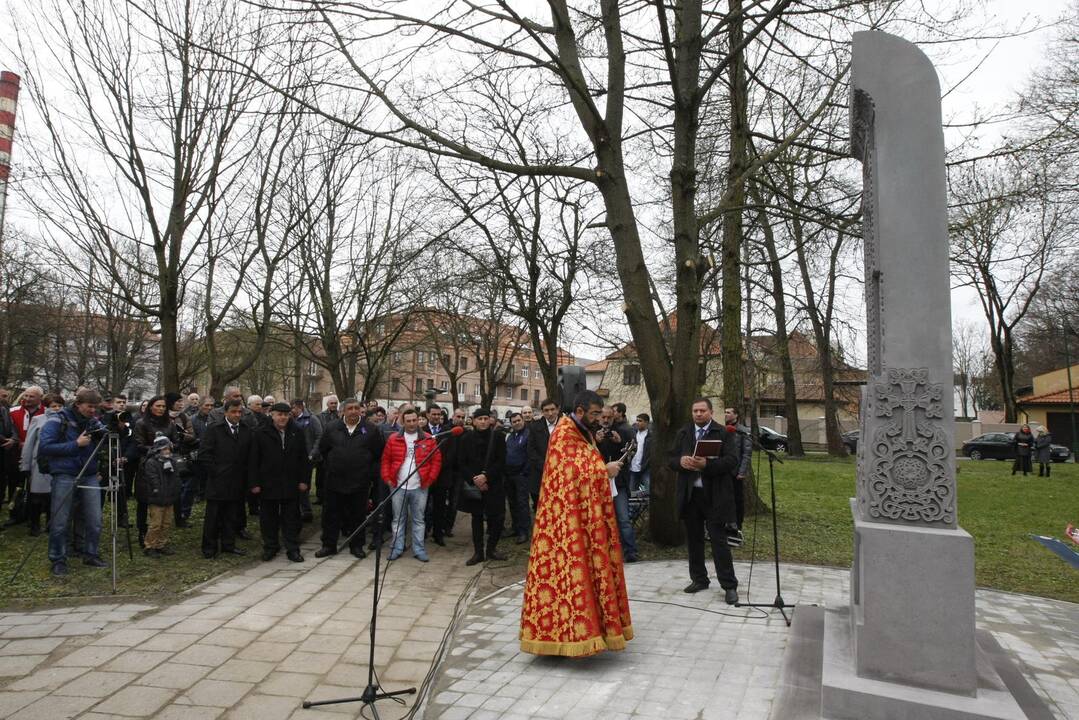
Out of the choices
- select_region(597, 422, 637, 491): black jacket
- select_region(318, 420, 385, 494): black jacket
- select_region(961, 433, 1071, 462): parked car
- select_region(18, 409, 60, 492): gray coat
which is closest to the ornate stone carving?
select_region(597, 422, 637, 491): black jacket

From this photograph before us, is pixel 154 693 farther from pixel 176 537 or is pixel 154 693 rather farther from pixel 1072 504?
pixel 1072 504

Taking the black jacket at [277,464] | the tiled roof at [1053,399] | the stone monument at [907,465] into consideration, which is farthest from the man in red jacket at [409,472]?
the tiled roof at [1053,399]

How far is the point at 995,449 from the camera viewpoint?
34281mm

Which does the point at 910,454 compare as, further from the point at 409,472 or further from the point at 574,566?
the point at 409,472

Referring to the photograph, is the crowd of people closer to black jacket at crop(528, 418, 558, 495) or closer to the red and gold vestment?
black jacket at crop(528, 418, 558, 495)

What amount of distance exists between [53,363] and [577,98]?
32.9 m

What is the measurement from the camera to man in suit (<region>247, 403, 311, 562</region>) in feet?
26.8

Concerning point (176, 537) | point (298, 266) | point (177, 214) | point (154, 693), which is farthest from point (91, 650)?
point (298, 266)

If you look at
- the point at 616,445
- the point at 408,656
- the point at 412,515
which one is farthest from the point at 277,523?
the point at 616,445

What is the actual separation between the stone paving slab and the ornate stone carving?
4.46ft

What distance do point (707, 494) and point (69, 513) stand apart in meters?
6.39

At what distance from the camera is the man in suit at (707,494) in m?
6.34

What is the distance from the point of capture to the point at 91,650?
4.93 m

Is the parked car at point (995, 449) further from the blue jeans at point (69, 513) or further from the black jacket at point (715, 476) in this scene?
the blue jeans at point (69, 513)
